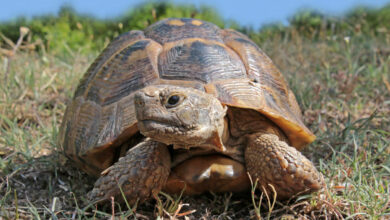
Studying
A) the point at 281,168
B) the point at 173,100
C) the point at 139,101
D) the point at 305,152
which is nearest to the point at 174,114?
the point at 173,100

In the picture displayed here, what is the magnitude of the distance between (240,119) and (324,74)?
103 inches

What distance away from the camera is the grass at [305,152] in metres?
2.19

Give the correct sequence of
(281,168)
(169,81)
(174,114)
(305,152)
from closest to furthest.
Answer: (174,114) < (281,168) < (169,81) < (305,152)

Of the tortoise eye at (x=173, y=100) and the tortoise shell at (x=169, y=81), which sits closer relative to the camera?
the tortoise eye at (x=173, y=100)

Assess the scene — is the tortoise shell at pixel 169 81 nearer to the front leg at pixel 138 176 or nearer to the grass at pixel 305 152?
the front leg at pixel 138 176

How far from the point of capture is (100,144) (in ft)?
7.65

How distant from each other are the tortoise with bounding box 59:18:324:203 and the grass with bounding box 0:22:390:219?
0.12 meters

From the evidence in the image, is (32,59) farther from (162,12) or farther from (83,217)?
(83,217)

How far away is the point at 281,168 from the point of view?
209 cm

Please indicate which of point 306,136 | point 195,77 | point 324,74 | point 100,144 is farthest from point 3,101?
point 324,74

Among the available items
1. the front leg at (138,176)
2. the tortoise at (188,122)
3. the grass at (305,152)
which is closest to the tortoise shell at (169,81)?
the tortoise at (188,122)

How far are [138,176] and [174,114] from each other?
0.45 m

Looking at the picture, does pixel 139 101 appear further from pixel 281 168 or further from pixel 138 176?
pixel 281 168

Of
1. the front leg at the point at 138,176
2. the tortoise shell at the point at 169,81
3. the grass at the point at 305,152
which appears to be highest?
the tortoise shell at the point at 169,81
